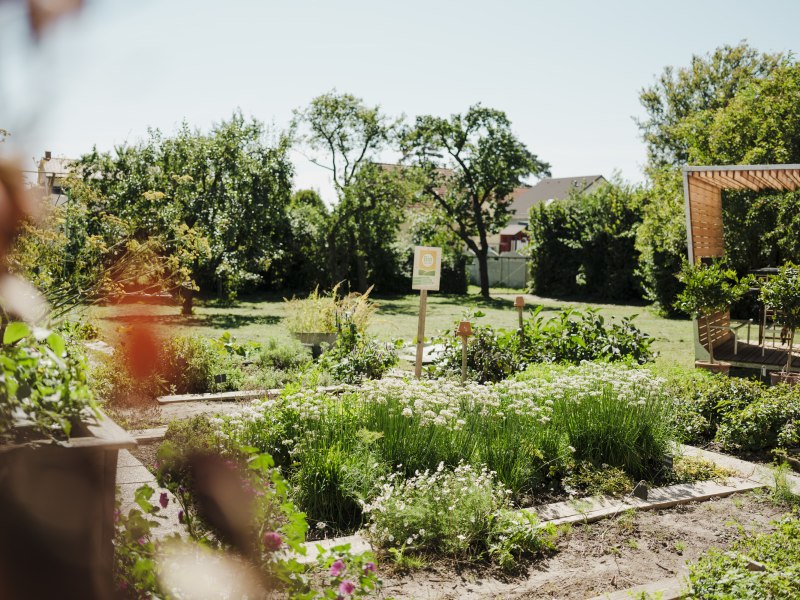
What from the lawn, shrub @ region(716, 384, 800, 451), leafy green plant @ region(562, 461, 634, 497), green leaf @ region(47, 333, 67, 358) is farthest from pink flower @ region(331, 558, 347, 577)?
the lawn

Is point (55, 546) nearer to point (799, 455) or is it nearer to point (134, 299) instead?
point (799, 455)

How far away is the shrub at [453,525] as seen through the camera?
3.45 m

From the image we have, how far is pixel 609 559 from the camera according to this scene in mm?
3457

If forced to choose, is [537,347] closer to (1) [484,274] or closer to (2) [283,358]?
(2) [283,358]

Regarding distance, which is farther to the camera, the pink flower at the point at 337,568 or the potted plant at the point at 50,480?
the pink flower at the point at 337,568

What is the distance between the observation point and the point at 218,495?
267 cm

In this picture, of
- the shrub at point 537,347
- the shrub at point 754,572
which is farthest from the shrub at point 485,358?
the shrub at point 754,572

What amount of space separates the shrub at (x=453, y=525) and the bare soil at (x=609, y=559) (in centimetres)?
11

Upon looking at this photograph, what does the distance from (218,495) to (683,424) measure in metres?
4.17

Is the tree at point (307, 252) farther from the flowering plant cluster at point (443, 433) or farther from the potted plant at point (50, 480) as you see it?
the potted plant at point (50, 480)

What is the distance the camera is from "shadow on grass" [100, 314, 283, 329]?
45.5ft

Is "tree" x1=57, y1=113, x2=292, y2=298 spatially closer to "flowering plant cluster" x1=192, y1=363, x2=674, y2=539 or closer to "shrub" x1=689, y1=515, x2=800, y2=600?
"flowering plant cluster" x1=192, y1=363, x2=674, y2=539

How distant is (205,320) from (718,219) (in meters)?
9.92

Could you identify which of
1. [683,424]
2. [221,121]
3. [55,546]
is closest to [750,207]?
[683,424]
